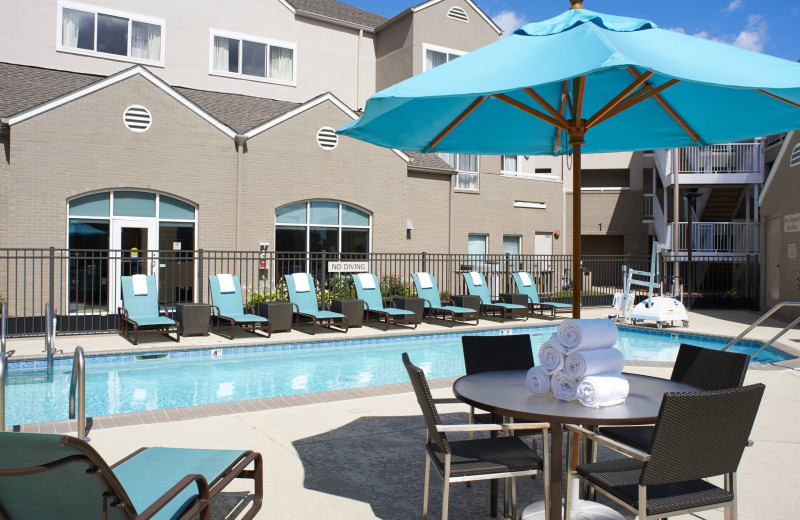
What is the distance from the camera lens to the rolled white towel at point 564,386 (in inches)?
138

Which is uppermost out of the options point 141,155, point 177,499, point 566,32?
point 141,155

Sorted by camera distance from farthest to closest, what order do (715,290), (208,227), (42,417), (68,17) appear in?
(715,290), (68,17), (208,227), (42,417)

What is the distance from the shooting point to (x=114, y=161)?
1341 cm

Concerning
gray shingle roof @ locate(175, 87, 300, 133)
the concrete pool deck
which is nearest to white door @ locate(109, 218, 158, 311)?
gray shingle roof @ locate(175, 87, 300, 133)

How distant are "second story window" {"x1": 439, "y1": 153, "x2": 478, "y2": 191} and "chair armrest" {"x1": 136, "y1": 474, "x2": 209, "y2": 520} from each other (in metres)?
17.6

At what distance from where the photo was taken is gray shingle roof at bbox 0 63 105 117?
1320 centimetres

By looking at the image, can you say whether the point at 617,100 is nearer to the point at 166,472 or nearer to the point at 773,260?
the point at 166,472

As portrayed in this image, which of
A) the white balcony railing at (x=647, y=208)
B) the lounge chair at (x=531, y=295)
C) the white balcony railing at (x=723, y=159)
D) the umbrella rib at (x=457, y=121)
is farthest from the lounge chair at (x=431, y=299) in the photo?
the white balcony railing at (x=647, y=208)

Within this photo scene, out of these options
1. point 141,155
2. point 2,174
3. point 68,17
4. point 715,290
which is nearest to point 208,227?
point 141,155

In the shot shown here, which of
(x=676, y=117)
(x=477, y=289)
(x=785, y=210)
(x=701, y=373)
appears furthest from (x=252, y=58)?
(x=701, y=373)

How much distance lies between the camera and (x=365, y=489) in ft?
13.3

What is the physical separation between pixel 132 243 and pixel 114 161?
1.78 m

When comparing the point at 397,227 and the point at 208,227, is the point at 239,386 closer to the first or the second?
the point at 208,227

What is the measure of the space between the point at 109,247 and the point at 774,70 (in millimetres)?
12919
